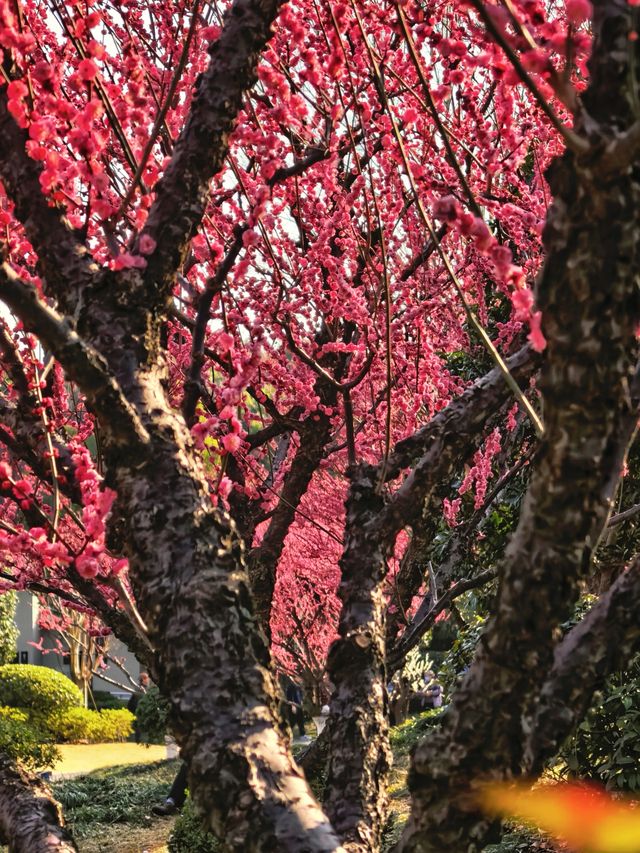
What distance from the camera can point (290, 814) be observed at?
1.72 meters

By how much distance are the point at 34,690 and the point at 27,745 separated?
4905 mm

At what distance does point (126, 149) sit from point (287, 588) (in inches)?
394

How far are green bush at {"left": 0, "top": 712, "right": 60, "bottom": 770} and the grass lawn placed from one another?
2.36 meters

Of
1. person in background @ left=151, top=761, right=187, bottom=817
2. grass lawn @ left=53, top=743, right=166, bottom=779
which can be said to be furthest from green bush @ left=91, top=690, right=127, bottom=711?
person in background @ left=151, top=761, right=187, bottom=817

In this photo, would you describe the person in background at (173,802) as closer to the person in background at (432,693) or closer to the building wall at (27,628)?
the person in background at (432,693)

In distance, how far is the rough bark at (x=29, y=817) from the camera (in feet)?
9.23

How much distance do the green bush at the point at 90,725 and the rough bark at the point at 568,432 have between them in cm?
1535

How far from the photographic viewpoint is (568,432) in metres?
1.45

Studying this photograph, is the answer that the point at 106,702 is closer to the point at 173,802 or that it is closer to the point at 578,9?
the point at 173,802

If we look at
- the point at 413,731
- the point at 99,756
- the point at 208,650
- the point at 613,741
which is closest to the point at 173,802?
the point at 413,731

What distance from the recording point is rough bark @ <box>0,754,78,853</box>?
281 cm

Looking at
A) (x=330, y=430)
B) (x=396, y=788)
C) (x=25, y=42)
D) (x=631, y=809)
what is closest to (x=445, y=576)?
(x=330, y=430)

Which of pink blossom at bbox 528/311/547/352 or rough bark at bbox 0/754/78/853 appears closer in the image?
pink blossom at bbox 528/311/547/352

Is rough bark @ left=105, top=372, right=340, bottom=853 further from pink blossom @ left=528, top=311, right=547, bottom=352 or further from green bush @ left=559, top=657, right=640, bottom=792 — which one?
green bush @ left=559, top=657, right=640, bottom=792
